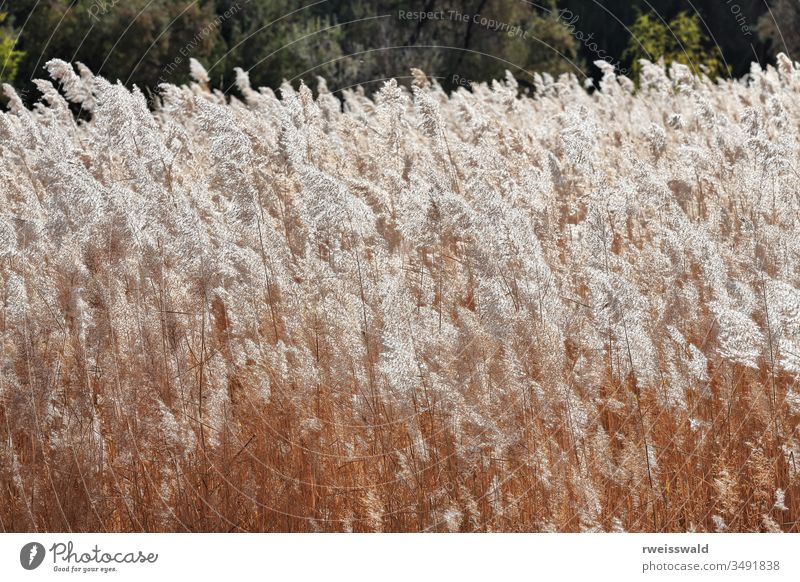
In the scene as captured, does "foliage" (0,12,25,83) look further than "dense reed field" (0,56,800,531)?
Yes

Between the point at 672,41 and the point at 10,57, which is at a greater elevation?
the point at 672,41

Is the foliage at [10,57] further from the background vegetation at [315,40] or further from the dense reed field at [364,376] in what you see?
the dense reed field at [364,376]

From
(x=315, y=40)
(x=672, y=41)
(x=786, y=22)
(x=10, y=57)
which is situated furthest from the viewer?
(x=672, y=41)

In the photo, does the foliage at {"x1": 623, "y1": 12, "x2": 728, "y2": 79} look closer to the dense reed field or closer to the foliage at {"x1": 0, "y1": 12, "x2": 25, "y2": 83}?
the foliage at {"x1": 0, "y1": 12, "x2": 25, "y2": 83}

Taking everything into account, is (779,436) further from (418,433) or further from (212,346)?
(212,346)

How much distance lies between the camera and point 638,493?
8.56 feet
